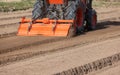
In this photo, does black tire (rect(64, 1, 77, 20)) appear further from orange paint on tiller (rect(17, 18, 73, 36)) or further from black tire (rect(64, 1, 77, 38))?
orange paint on tiller (rect(17, 18, 73, 36))

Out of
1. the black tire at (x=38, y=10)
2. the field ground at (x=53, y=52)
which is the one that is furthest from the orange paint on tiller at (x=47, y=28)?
the black tire at (x=38, y=10)

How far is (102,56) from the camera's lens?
925 cm

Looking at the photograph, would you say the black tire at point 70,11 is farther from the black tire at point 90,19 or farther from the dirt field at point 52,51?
the black tire at point 90,19

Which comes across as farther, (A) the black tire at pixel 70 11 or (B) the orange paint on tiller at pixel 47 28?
(A) the black tire at pixel 70 11

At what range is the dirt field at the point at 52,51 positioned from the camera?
8.02 meters

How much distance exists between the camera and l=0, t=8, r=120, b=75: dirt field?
26.3 ft

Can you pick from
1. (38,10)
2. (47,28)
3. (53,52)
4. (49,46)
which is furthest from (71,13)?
(53,52)

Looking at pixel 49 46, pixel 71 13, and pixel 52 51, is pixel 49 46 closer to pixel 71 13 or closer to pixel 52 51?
pixel 52 51

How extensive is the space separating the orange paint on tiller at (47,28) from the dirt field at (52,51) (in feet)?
1.06

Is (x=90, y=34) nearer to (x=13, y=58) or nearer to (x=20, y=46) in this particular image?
(x=20, y=46)

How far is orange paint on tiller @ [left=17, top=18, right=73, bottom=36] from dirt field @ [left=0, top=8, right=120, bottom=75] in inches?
12.7

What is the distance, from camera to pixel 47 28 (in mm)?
12875

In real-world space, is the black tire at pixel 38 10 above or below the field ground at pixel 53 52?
above

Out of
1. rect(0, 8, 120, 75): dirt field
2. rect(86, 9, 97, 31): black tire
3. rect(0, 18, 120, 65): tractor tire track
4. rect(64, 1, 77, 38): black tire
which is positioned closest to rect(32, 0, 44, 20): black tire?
rect(64, 1, 77, 38): black tire
